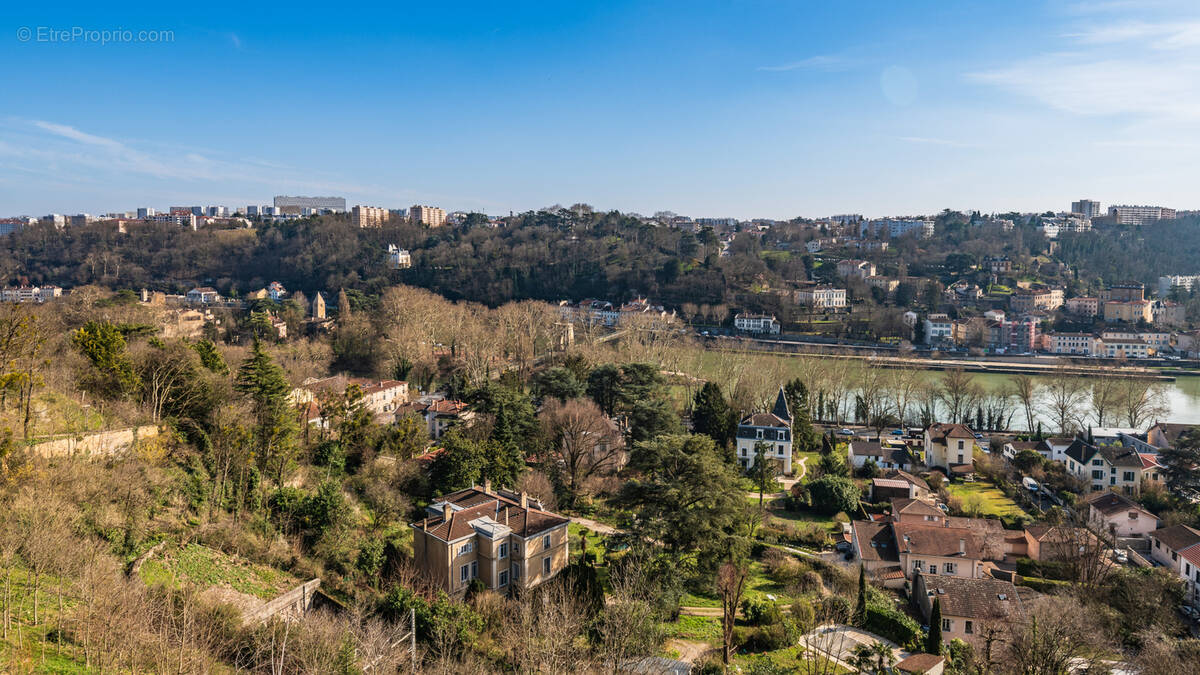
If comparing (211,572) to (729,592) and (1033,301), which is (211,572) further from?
(1033,301)

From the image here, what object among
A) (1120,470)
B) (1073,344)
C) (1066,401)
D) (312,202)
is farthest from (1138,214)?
(312,202)

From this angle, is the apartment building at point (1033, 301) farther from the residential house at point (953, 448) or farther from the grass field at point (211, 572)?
the grass field at point (211, 572)

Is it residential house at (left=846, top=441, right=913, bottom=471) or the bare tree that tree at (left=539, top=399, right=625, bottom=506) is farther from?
the bare tree

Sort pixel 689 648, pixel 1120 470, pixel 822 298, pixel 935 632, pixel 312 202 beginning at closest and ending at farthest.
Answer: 1. pixel 689 648
2. pixel 935 632
3. pixel 1120 470
4. pixel 822 298
5. pixel 312 202

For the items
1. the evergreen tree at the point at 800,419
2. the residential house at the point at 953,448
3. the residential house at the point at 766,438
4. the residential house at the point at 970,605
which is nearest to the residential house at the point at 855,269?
the evergreen tree at the point at 800,419

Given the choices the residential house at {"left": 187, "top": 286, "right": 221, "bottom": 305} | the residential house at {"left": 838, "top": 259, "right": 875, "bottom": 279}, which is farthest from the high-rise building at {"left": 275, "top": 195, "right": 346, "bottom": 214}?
the residential house at {"left": 838, "top": 259, "right": 875, "bottom": 279}

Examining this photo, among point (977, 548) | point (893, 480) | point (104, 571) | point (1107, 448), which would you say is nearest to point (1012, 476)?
point (1107, 448)
